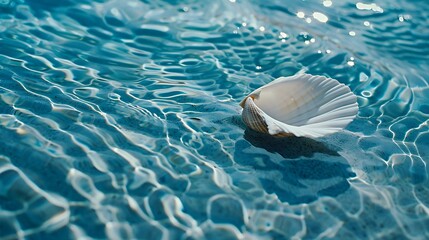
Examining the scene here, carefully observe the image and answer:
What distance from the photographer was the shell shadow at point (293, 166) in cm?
294

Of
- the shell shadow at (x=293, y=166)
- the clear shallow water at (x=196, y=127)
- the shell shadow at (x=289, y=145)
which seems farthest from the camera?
the shell shadow at (x=289, y=145)

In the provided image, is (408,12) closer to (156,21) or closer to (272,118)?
(156,21)

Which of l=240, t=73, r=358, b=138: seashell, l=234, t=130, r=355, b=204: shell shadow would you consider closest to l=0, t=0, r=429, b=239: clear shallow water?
l=234, t=130, r=355, b=204: shell shadow

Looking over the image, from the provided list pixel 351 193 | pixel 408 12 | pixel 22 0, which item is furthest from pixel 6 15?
pixel 408 12

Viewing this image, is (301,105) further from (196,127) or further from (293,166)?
(196,127)

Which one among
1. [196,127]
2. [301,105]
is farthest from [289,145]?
[196,127]

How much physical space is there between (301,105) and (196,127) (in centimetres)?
71

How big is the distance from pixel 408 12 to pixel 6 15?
4.18 meters

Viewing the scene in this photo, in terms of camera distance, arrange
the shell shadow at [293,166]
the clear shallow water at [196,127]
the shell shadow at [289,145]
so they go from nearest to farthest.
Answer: the clear shallow water at [196,127] < the shell shadow at [293,166] < the shell shadow at [289,145]

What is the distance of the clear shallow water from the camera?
103 inches

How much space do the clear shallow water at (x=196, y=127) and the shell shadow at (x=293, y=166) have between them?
0.04 ft

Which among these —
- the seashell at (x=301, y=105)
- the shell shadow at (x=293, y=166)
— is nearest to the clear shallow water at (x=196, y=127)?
the shell shadow at (x=293, y=166)

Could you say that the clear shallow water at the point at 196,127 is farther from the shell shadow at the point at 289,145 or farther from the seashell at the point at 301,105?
the seashell at the point at 301,105

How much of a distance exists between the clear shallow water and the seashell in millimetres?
148
